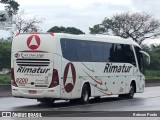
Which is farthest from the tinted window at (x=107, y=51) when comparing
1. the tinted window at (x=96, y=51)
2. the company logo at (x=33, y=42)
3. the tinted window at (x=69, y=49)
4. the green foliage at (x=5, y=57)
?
the green foliage at (x=5, y=57)

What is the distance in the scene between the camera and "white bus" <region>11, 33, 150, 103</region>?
2123 centimetres

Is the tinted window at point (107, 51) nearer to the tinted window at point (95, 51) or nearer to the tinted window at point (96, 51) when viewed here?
the tinted window at point (95, 51)

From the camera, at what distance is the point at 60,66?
70.0 ft

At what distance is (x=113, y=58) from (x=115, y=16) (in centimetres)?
7097

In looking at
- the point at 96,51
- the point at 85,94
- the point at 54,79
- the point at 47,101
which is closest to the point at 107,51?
the point at 96,51

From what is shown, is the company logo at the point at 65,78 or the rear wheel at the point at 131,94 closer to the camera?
the company logo at the point at 65,78

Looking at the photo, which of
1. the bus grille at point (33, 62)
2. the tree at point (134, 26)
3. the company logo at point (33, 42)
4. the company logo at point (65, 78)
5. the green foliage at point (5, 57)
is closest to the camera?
the bus grille at point (33, 62)

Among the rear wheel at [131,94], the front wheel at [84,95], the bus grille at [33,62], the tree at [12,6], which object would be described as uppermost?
the tree at [12,6]

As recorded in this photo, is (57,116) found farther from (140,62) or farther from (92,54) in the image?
(140,62)

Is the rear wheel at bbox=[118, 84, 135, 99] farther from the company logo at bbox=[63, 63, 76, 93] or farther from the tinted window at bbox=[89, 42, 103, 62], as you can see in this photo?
the company logo at bbox=[63, 63, 76, 93]

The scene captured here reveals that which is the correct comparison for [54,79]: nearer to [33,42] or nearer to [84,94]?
[33,42]

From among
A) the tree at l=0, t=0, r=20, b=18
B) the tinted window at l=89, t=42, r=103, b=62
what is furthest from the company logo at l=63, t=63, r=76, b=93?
the tree at l=0, t=0, r=20, b=18

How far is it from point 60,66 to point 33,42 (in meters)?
1.49

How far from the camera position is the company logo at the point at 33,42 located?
21453 mm
